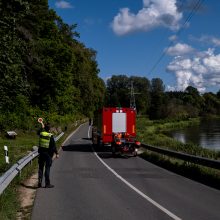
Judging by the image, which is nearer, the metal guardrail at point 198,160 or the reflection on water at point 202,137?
the metal guardrail at point 198,160

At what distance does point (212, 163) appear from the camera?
1517 centimetres

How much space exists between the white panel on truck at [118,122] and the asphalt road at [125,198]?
12068 millimetres

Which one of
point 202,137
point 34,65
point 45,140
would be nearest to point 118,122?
point 45,140

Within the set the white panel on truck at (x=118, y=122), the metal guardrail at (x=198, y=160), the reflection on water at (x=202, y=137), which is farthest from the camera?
the reflection on water at (x=202, y=137)

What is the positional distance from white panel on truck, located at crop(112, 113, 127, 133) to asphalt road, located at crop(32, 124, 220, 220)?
12.1m

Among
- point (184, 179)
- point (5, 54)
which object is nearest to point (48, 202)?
point (184, 179)

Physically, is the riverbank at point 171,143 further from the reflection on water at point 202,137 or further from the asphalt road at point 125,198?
Answer: the asphalt road at point 125,198

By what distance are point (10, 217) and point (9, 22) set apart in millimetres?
13105

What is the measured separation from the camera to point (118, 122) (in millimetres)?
29312

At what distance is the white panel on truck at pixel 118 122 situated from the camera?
2923 centimetres

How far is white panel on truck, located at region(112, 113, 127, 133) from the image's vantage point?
A: 95.9ft

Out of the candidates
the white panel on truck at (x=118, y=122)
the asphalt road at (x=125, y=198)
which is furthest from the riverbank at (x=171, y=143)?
the asphalt road at (x=125, y=198)

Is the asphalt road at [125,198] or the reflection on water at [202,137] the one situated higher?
the reflection on water at [202,137]

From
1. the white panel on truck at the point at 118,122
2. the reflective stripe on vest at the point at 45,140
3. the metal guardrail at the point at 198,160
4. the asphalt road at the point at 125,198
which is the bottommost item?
the asphalt road at the point at 125,198
